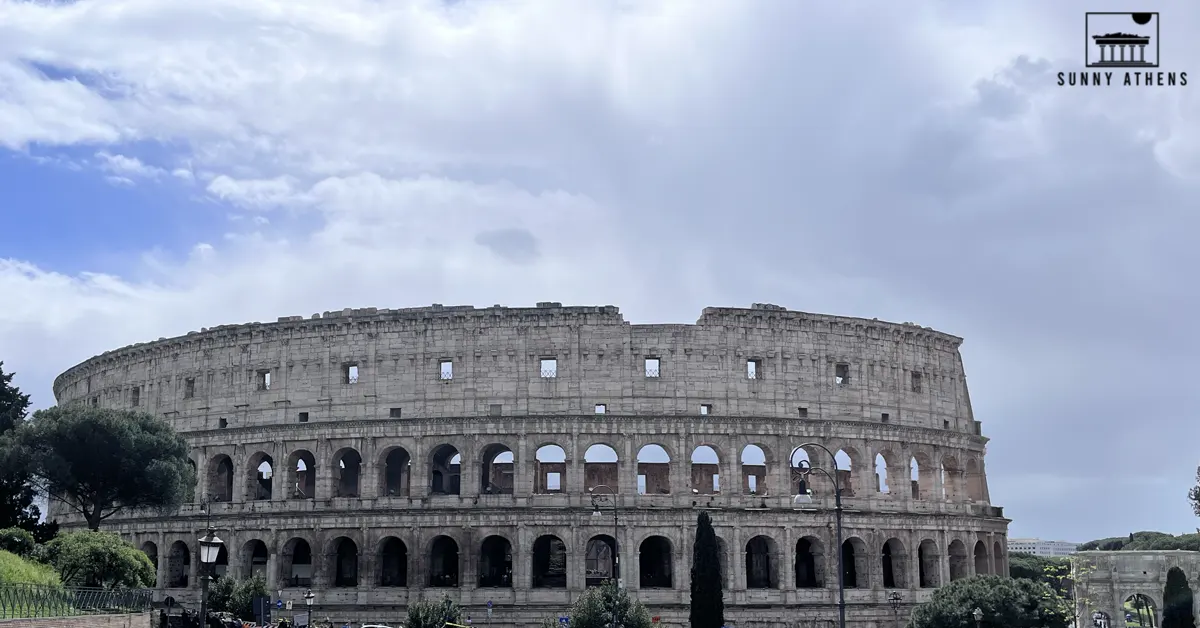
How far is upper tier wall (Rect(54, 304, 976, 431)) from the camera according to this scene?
57719 millimetres

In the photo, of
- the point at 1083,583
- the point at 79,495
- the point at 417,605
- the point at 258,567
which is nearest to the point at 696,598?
the point at 417,605

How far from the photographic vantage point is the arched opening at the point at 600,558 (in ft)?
195

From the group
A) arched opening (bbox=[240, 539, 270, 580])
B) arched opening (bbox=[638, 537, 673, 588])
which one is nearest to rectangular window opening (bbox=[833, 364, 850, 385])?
arched opening (bbox=[638, 537, 673, 588])

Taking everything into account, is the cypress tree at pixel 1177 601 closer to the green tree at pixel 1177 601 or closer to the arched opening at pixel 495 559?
the green tree at pixel 1177 601

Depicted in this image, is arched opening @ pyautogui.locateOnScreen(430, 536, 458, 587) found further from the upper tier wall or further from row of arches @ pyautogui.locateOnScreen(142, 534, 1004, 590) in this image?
the upper tier wall

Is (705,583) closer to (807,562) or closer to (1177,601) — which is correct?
(807,562)

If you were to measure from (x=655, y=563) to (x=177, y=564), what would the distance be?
963 inches

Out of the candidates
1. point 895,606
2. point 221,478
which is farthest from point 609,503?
point 221,478

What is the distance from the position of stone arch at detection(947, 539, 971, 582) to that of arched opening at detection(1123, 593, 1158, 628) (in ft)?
53.2

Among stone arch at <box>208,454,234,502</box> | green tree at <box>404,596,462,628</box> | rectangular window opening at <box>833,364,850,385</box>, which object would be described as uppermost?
rectangular window opening at <box>833,364,850,385</box>

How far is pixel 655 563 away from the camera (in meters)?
60.6

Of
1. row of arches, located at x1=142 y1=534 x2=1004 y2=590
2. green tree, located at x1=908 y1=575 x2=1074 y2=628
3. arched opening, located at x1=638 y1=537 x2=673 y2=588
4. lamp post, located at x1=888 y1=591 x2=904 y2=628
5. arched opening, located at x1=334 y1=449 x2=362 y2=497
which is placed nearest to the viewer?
green tree, located at x1=908 y1=575 x2=1074 y2=628

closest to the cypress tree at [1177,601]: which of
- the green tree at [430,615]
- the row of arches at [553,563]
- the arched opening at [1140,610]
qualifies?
the arched opening at [1140,610]

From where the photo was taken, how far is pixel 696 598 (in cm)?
4878
